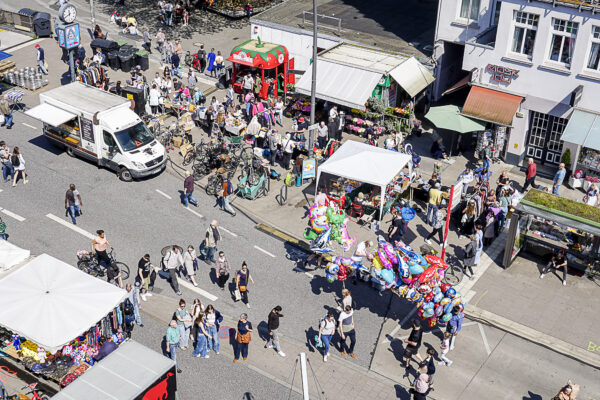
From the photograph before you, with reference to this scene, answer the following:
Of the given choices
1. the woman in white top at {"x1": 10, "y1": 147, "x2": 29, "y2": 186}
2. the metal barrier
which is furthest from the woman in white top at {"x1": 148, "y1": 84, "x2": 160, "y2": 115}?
the metal barrier

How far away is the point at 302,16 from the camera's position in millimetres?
39656

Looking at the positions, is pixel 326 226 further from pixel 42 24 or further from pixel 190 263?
pixel 42 24

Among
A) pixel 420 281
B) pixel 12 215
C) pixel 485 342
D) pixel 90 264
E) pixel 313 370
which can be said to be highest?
pixel 420 281

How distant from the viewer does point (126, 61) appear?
39219mm

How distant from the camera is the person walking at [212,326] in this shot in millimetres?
20844

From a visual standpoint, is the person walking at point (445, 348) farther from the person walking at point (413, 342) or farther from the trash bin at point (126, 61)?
the trash bin at point (126, 61)

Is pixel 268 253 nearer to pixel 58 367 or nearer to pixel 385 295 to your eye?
pixel 385 295

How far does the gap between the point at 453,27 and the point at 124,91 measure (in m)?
15.8

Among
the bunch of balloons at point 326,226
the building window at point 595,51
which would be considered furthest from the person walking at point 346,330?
the building window at point 595,51

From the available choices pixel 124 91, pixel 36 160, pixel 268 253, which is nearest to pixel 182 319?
pixel 268 253

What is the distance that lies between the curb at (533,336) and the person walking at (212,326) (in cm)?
806

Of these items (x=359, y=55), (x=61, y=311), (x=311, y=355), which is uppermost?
(x=359, y=55)

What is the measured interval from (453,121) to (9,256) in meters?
18.7

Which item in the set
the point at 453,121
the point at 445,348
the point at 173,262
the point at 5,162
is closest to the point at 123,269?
the point at 173,262
